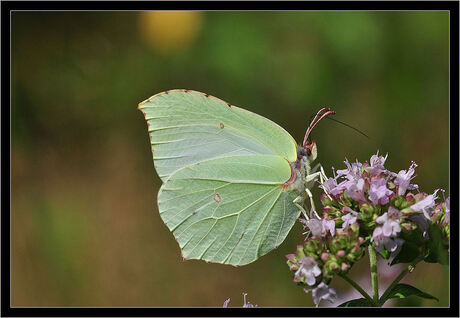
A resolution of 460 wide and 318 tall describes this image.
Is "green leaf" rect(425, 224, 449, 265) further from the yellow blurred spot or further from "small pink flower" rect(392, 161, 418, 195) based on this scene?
the yellow blurred spot

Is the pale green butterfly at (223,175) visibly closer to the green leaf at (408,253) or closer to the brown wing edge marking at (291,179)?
the brown wing edge marking at (291,179)

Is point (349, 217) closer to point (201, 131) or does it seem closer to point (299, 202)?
point (299, 202)

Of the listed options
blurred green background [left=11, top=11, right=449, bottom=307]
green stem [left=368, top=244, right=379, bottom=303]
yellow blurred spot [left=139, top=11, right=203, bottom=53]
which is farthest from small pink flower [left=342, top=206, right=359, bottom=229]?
yellow blurred spot [left=139, top=11, right=203, bottom=53]

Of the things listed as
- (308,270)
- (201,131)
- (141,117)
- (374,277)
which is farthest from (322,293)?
(141,117)

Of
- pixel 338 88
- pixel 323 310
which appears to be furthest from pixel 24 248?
pixel 323 310

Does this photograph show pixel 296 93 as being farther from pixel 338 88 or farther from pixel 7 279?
pixel 7 279

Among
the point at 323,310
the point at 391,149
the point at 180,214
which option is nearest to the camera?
the point at 323,310
